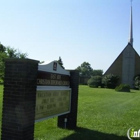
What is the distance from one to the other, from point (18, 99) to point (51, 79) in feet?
5.23

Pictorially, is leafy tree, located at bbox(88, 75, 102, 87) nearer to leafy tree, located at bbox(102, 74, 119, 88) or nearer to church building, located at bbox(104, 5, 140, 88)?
leafy tree, located at bbox(102, 74, 119, 88)

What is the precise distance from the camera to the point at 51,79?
5984 mm

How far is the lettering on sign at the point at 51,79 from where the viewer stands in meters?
5.40

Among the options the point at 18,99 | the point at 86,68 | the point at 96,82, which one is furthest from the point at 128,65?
the point at 86,68

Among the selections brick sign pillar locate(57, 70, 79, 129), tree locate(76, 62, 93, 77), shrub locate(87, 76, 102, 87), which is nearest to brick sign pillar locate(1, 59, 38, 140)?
brick sign pillar locate(57, 70, 79, 129)

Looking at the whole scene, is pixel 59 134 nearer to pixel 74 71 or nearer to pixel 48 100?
pixel 48 100

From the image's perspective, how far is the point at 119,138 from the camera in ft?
A: 20.6

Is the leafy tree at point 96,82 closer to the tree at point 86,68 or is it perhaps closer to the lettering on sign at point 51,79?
the lettering on sign at point 51,79

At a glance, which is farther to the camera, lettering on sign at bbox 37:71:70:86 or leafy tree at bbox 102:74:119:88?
leafy tree at bbox 102:74:119:88

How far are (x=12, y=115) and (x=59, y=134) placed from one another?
224cm

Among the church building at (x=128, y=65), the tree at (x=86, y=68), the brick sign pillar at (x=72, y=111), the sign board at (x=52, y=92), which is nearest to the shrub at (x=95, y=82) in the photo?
the church building at (x=128, y=65)

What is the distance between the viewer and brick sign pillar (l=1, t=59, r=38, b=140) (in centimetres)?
453

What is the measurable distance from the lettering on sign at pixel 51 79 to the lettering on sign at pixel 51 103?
0.78 feet

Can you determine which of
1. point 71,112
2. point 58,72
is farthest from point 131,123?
point 58,72
